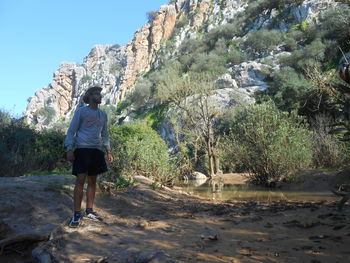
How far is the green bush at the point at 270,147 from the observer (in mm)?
13312

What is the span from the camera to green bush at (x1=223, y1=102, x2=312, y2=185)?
1331cm

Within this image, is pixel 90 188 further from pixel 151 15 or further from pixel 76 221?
pixel 151 15

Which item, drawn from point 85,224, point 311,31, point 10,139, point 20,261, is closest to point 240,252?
point 85,224

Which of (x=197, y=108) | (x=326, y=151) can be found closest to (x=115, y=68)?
(x=197, y=108)

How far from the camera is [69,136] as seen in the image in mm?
4477

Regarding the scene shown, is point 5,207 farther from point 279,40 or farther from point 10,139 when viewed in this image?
point 279,40

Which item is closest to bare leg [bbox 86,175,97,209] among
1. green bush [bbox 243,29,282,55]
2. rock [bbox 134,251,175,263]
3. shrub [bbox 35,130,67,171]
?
rock [bbox 134,251,175,263]

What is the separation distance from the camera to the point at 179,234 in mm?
4129

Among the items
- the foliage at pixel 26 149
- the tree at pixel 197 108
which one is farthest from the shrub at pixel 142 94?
the foliage at pixel 26 149

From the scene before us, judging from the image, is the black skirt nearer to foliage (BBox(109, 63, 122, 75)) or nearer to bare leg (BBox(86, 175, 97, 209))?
bare leg (BBox(86, 175, 97, 209))

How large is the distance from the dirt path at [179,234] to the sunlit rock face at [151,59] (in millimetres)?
30426

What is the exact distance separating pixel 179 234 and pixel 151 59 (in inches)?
3124

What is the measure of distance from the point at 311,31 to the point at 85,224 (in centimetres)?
4013

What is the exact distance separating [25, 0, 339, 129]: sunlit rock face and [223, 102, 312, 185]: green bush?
19925mm
